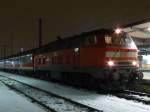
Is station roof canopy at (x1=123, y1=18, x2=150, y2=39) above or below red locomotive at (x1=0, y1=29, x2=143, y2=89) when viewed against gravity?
above

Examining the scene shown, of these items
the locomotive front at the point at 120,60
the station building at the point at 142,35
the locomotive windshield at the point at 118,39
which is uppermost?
the station building at the point at 142,35

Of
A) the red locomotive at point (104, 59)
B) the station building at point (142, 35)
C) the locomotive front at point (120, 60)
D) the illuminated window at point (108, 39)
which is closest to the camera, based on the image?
the locomotive front at point (120, 60)

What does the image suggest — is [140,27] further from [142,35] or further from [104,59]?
[104,59]

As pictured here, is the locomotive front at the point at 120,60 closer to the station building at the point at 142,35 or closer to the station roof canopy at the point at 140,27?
the station roof canopy at the point at 140,27

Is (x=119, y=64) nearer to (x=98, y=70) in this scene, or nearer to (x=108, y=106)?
(x=98, y=70)

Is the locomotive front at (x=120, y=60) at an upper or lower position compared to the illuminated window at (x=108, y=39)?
lower

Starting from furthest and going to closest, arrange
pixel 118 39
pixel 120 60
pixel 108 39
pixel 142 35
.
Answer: pixel 142 35 → pixel 118 39 → pixel 108 39 → pixel 120 60

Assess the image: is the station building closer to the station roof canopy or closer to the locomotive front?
the station roof canopy

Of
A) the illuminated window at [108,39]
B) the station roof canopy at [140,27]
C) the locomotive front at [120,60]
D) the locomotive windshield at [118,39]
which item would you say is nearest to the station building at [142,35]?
the station roof canopy at [140,27]

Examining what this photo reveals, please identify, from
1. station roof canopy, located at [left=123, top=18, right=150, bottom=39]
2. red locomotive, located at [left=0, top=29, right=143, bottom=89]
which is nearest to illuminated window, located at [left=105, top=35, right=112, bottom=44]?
red locomotive, located at [left=0, top=29, right=143, bottom=89]

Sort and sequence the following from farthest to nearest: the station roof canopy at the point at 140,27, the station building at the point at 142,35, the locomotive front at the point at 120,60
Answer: the station building at the point at 142,35, the station roof canopy at the point at 140,27, the locomotive front at the point at 120,60

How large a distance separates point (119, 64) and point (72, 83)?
594 cm

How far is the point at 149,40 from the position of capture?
2878 cm

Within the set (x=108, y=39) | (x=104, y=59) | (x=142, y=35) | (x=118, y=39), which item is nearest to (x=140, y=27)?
(x=118, y=39)
